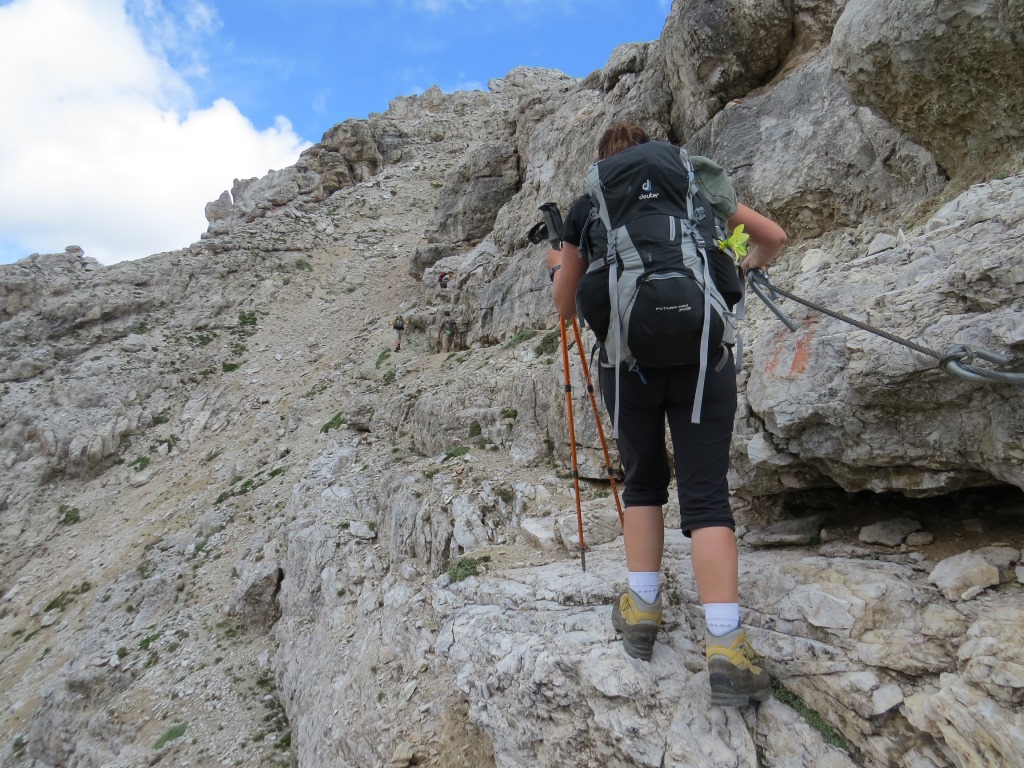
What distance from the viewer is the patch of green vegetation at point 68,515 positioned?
1934 cm

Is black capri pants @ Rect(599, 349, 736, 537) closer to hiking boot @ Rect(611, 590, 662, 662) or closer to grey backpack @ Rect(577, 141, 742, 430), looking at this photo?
grey backpack @ Rect(577, 141, 742, 430)

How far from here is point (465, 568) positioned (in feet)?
20.6

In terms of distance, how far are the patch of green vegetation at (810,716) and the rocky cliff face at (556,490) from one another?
21mm

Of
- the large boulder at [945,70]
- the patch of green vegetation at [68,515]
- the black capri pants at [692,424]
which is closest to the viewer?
the black capri pants at [692,424]

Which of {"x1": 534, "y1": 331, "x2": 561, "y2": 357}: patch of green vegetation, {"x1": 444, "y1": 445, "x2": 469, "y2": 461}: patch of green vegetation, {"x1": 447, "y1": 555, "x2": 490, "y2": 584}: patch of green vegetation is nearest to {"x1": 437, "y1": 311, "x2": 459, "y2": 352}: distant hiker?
{"x1": 534, "y1": 331, "x2": 561, "y2": 357}: patch of green vegetation

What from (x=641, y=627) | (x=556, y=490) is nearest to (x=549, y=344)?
(x=556, y=490)

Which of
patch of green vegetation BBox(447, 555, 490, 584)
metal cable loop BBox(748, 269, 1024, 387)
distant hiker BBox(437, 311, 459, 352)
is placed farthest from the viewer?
distant hiker BBox(437, 311, 459, 352)

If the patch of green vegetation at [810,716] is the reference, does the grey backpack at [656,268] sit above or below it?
above

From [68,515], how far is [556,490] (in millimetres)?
20047

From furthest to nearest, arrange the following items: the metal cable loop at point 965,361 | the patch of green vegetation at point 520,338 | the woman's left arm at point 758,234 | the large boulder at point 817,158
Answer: the patch of green vegetation at point 520,338
the large boulder at point 817,158
the woman's left arm at point 758,234
the metal cable loop at point 965,361

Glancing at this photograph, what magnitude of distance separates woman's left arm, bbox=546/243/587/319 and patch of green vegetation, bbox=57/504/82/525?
22.6m

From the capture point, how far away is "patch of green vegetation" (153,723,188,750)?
349 inches

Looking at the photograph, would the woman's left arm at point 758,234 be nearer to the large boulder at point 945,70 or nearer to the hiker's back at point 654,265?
the hiker's back at point 654,265

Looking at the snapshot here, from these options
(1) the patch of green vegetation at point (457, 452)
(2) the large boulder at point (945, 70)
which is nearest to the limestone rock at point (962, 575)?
(2) the large boulder at point (945, 70)
